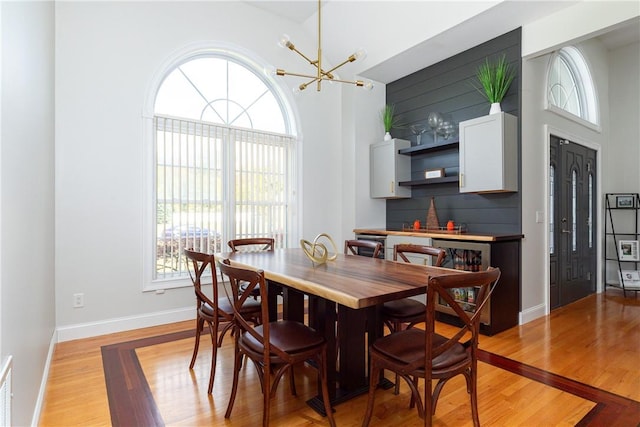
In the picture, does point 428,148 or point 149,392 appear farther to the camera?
point 428,148

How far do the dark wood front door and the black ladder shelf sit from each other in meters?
0.39

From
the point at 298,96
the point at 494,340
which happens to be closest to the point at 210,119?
the point at 298,96

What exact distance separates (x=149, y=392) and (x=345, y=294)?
5.11ft

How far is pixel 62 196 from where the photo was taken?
10.1ft

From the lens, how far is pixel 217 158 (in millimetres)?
3906

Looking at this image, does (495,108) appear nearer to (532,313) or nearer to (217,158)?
(532,313)

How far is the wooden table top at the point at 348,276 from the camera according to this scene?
160 cm

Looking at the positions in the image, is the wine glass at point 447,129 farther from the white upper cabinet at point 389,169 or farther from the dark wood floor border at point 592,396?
the dark wood floor border at point 592,396

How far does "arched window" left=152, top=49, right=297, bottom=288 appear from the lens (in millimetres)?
3639

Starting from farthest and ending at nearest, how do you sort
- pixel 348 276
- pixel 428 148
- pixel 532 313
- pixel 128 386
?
pixel 428 148, pixel 532 313, pixel 128 386, pixel 348 276

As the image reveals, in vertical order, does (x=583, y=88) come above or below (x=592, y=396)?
above

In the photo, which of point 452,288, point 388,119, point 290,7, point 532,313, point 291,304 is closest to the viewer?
point 452,288

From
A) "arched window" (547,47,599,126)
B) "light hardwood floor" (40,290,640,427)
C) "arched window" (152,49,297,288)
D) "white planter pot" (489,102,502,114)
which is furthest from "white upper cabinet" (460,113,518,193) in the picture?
"arched window" (152,49,297,288)

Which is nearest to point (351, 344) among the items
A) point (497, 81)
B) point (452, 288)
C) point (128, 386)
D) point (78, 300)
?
point (452, 288)
